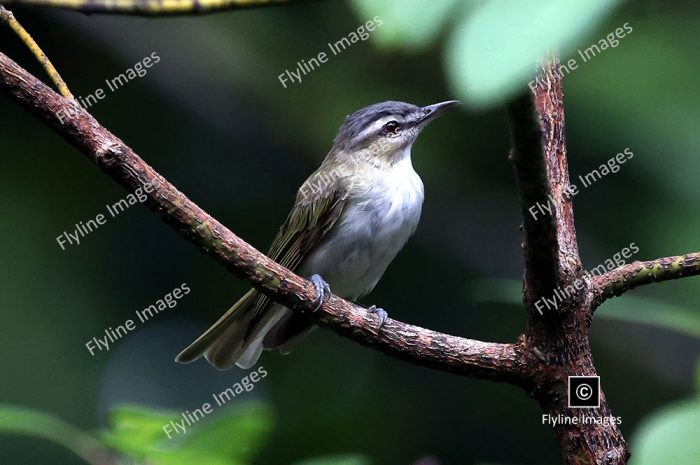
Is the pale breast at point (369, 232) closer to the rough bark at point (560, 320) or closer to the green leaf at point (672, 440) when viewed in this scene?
the rough bark at point (560, 320)

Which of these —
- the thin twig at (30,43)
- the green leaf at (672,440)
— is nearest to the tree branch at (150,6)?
the green leaf at (672,440)

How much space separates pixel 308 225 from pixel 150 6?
344 cm

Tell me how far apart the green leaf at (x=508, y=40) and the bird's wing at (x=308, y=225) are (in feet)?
12.9

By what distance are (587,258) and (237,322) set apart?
98.7 inches

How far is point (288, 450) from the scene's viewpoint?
539cm

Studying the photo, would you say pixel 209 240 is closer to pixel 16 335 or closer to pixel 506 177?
pixel 16 335

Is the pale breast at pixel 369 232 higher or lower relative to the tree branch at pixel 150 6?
higher

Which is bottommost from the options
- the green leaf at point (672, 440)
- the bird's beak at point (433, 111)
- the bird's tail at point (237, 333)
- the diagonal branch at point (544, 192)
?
the green leaf at point (672, 440)

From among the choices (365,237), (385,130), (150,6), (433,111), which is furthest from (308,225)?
(150,6)

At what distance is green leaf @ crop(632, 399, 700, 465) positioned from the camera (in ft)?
4.68

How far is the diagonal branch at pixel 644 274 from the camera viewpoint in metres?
2.46

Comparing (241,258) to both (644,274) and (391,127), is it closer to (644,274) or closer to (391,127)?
(644,274)

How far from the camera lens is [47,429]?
2.51m

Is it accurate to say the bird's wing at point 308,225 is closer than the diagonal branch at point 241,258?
No
